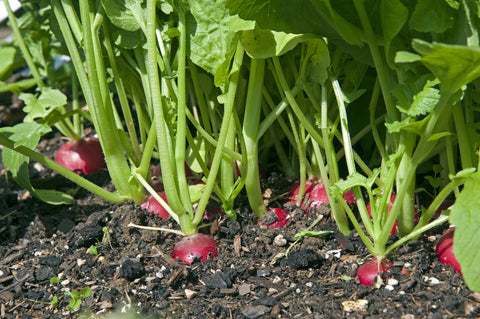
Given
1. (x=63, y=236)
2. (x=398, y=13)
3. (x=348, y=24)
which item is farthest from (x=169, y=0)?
(x=63, y=236)

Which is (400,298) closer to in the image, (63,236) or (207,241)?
(207,241)

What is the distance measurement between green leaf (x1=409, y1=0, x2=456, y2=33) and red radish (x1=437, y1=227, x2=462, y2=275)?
0.59 m

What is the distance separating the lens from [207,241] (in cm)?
165

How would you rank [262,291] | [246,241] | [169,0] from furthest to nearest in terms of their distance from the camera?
[246,241], [169,0], [262,291]

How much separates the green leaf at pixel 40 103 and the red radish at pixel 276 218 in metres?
0.90

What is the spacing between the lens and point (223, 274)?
1537mm

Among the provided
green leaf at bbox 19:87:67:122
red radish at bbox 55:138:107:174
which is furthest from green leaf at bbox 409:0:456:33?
red radish at bbox 55:138:107:174

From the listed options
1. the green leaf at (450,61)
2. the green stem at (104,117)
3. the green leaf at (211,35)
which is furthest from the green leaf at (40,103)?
the green leaf at (450,61)

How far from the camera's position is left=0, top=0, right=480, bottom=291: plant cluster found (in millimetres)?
1295

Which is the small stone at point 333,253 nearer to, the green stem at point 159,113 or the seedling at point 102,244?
the green stem at point 159,113

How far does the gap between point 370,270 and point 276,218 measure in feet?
1.41

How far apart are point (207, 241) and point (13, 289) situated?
2.12ft

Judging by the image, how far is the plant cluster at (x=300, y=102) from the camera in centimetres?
129

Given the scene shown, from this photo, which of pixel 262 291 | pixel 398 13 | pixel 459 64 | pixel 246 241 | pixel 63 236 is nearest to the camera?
pixel 459 64
